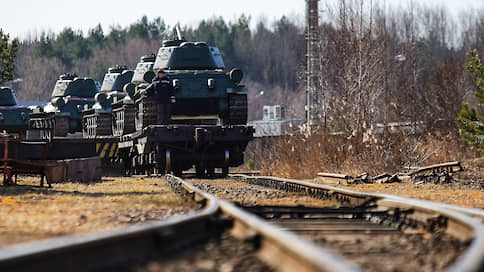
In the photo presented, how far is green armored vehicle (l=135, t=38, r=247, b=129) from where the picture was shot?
2023cm

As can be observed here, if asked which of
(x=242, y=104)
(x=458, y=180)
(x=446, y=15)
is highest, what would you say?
(x=446, y=15)

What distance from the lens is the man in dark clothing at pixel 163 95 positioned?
19005mm

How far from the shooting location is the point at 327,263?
10.5 feet

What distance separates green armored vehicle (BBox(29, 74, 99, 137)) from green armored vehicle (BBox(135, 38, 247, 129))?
9494mm

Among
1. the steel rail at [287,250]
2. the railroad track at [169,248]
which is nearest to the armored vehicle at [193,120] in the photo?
the railroad track at [169,248]

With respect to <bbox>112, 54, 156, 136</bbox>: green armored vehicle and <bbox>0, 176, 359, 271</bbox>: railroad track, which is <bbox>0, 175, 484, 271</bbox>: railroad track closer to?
<bbox>0, 176, 359, 271</bbox>: railroad track

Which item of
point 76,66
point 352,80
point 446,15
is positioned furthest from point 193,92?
point 76,66

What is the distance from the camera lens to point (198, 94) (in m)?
20.5

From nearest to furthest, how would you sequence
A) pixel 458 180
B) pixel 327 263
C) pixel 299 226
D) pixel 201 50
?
pixel 327 263 → pixel 299 226 → pixel 458 180 → pixel 201 50

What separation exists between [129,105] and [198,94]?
3.77m

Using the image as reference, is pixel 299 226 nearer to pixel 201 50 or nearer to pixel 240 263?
pixel 240 263

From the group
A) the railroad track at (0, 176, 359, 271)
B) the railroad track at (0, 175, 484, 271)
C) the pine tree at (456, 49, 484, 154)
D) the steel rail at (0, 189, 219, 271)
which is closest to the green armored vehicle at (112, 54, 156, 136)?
the pine tree at (456, 49, 484, 154)

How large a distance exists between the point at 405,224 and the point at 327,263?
10.9ft

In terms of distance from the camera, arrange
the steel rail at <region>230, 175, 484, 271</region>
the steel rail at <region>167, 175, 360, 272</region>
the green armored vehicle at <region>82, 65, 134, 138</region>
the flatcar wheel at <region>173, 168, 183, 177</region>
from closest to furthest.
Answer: the steel rail at <region>167, 175, 360, 272</region>, the steel rail at <region>230, 175, 484, 271</region>, the flatcar wheel at <region>173, 168, 183, 177</region>, the green armored vehicle at <region>82, 65, 134, 138</region>
